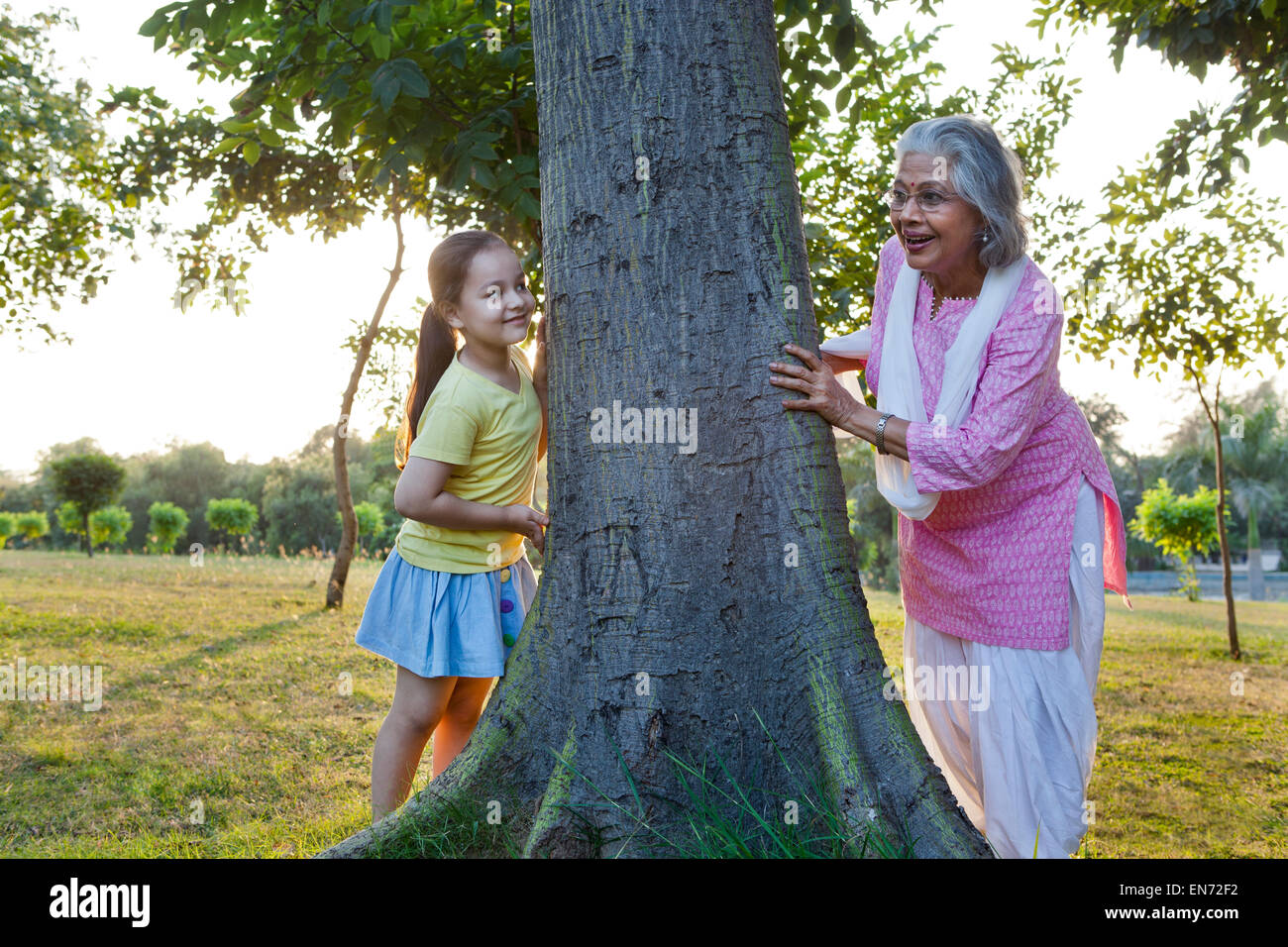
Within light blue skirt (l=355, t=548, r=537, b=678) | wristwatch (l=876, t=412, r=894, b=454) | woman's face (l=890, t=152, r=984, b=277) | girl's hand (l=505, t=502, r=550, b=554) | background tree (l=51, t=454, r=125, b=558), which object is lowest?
light blue skirt (l=355, t=548, r=537, b=678)

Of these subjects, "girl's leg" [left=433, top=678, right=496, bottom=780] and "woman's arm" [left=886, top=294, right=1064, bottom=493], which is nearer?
"woman's arm" [left=886, top=294, right=1064, bottom=493]

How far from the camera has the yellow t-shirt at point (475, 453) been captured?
254 cm

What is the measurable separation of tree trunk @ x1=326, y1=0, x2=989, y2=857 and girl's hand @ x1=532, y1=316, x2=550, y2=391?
0.92 ft

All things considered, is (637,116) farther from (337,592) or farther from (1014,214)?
(337,592)

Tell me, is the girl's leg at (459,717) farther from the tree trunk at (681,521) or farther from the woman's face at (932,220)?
the woman's face at (932,220)

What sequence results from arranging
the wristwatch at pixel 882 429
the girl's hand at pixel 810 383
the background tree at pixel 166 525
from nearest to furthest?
the girl's hand at pixel 810 383
the wristwatch at pixel 882 429
the background tree at pixel 166 525

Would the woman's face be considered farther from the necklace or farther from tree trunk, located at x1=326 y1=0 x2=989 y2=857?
tree trunk, located at x1=326 y1=0 x2=989 y2=857

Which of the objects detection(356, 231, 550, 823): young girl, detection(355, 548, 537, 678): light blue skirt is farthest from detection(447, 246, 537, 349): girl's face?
detection(355, 548, 537, 678): light blue skirt

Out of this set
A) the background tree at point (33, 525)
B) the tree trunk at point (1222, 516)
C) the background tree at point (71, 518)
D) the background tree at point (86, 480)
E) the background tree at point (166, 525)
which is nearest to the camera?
the tree trunk at point (1222, 516)

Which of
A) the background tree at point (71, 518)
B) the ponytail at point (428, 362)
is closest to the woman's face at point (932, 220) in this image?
the ponytail at point (428, 362)

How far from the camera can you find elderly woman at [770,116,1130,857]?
2342 millimetres

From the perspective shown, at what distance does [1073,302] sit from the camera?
7.18 m

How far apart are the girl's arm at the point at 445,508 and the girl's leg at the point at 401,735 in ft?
1.61
